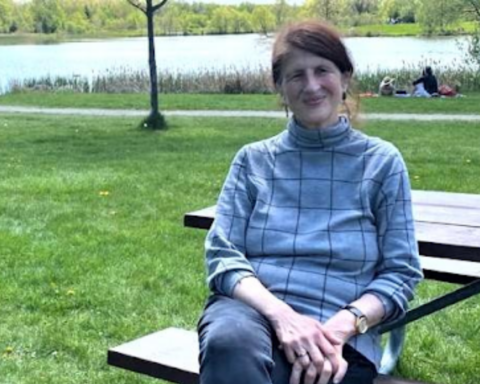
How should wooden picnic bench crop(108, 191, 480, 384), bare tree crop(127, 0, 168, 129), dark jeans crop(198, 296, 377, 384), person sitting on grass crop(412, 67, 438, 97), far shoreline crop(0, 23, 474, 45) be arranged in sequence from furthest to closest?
far shoreline crop(0, 23, 474, 45), person sitting on grass crop(412, 67, 438, 97), bare tree crop(127, 0, 168, 129), wooden picnic bench crop(108, 191, 480, 384), dark jeans crop(198, 296, 377, 384)

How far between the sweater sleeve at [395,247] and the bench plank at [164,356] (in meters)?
0.32

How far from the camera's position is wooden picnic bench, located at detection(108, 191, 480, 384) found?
2990mm

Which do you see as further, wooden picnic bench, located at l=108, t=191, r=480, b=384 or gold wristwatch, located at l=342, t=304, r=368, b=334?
wooden picnic bench, located at l=108, t=191, r=480, b=384

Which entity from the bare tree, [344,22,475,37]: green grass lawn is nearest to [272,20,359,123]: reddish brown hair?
the bare tree

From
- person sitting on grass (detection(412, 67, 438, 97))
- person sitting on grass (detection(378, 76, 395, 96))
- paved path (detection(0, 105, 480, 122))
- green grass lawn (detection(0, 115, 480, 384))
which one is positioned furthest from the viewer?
person sitting on grass (detection(378, 76, 395, 96))

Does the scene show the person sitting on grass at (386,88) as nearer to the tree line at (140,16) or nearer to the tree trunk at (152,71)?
the tree trunk at (152,71)

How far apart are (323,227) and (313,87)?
0.40m

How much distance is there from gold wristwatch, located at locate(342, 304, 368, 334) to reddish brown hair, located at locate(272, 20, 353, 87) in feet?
2.30

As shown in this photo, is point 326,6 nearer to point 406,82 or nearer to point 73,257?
point 406,82

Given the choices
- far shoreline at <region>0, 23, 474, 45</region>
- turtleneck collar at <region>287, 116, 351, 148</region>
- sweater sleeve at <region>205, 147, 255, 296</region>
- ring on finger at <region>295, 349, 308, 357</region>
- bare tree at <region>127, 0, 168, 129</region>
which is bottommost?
far shoreline at <region>0, 23, 474, 45</region>

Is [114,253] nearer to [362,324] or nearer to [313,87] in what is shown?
[313,87]

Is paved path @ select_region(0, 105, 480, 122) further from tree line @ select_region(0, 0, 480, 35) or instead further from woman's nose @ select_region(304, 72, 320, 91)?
tree line @ select_region(0, 0, 480, 35)

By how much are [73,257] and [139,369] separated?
2.81 metres

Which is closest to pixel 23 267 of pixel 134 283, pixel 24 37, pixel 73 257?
pixel 73 257
